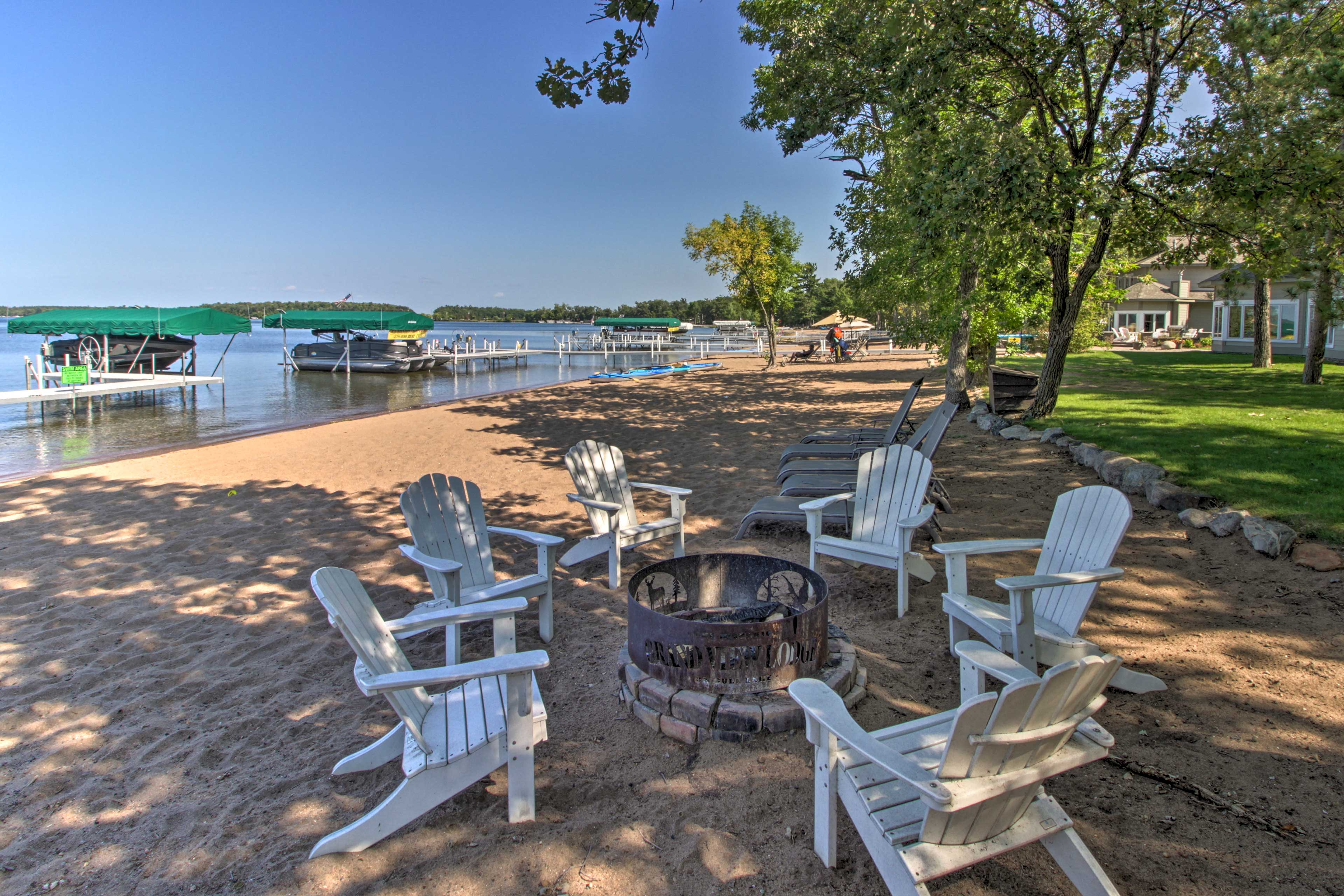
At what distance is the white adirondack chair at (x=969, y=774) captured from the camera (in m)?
1.82

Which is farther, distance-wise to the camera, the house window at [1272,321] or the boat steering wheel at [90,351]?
the boat steering wheel at [90,351]

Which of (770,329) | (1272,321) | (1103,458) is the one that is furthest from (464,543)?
(1272,321)

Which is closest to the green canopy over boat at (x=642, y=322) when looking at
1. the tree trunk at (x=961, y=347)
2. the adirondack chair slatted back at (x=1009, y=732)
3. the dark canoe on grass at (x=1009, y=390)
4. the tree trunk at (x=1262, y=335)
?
the tree trunk at (x=1262, y=335)

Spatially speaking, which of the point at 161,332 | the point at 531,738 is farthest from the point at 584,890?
the point at 161,332

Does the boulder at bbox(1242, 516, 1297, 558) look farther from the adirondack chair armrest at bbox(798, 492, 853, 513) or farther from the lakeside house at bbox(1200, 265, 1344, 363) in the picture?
the lakeside house at bbox(1200, 265, 1344, 363)

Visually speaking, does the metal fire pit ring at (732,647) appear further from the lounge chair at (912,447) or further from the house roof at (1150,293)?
the house roof at (1150,293)

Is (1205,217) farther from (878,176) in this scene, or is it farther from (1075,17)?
(878,176)

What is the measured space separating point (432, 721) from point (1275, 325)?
32.5 meters

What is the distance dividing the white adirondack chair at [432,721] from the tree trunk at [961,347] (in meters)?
11.3

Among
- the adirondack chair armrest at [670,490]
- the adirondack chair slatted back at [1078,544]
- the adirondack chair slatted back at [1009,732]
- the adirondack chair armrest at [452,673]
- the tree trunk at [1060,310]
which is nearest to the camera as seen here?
the adirondack chair slatted back at [1009,732]

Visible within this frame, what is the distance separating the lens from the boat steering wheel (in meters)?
26.4

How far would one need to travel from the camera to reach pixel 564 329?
514 feet

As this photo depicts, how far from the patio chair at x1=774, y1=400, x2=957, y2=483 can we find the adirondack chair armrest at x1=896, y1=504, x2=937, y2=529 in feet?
5.02

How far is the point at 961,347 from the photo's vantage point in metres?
13.5
